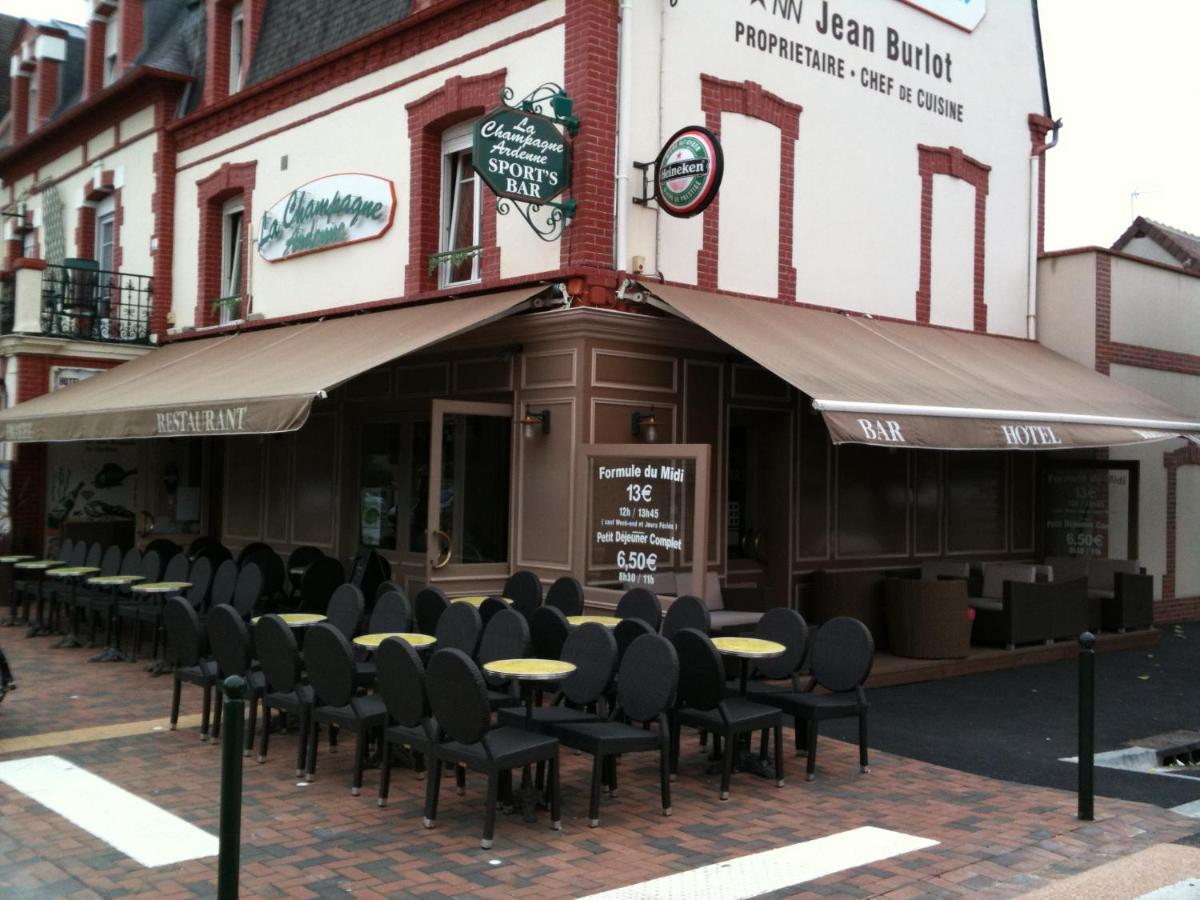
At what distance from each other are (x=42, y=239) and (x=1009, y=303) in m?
15.4

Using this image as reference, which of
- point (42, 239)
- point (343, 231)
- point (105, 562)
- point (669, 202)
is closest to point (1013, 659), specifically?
point (669, 202)

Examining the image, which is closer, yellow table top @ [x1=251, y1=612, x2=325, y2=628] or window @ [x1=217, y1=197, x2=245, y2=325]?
yellow table top @ [x1=251, y1=612, x2=325, y2=628]

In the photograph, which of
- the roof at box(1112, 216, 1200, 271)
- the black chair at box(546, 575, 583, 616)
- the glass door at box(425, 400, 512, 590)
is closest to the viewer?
the black chair at box(546, 575, 583, 616)

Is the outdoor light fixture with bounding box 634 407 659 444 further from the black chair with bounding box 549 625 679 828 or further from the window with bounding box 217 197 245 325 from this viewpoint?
the window with bounding box 217 197 245 325

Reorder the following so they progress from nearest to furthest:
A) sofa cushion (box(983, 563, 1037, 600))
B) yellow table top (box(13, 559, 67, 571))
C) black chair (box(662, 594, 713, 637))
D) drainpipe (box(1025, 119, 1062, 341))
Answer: black chair (box(662, 594, 713, 637)) < sofa cushion (box(983, 563, 1037, 600)) < yellow table top (box(13, 559, 67, 571)) < drainpipe (box(1025, 119, 1062, 341))

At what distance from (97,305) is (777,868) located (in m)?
14.1

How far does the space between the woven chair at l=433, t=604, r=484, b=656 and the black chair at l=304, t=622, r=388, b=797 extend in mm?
758

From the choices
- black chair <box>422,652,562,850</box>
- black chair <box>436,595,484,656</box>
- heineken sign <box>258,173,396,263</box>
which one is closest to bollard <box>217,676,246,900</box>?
black chair <box>422,652,562,850</box>

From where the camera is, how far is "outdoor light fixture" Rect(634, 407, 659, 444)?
996cm

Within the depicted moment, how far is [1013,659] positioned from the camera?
11336mm

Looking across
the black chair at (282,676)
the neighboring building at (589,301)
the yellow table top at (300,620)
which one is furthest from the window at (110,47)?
the black chair at (282,676)

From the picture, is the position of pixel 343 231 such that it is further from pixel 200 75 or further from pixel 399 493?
pixel 200 75

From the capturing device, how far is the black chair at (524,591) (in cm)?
902

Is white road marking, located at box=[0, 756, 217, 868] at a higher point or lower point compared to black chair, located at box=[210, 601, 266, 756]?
lower
